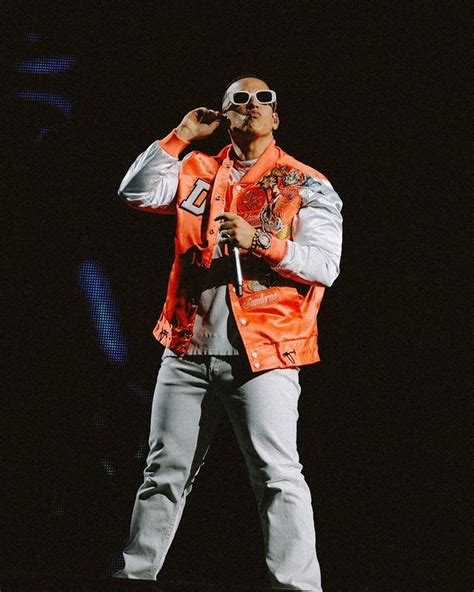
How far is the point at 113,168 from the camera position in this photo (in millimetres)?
2689

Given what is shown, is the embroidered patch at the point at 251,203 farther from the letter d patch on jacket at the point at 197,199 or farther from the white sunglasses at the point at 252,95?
the white sunglasses at the point at 252,95

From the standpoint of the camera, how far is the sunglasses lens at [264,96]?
2.18 metres

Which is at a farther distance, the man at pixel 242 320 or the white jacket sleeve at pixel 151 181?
the white jacket sleeve at pixel 151 181

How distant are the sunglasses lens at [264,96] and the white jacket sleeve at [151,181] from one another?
0.30 m

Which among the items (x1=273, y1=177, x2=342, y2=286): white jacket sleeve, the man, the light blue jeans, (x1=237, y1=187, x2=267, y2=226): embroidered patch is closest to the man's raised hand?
the man

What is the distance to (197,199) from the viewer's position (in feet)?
7.11

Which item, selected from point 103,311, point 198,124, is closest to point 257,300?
point 198,124

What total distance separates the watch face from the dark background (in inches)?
27.4

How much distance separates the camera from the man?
192 centimetres

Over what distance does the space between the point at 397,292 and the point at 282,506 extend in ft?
2.97

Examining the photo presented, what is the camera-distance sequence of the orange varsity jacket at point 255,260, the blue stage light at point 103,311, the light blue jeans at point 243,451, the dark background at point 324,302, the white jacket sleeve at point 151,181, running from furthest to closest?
the blue stage light at point 103,311
the dark background at point 324,302
the white jacket sleeve at point 151,181
the orange varsity jacket at point 255,260
the light blue jeans at point 243,451

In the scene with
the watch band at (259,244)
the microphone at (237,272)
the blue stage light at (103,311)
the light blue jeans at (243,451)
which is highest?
the watch band at (259,244)

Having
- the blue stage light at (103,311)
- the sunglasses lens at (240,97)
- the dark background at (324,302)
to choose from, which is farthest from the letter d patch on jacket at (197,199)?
the blue stage light at (103,311)

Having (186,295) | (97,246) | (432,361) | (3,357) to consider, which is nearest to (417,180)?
(432,361)
